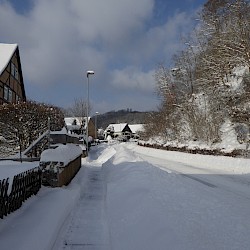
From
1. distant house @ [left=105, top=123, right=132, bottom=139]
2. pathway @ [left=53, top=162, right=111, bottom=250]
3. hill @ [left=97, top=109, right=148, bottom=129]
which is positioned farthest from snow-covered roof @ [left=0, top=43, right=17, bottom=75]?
hill @ [left=97, top=109, right=148, bottom=129]

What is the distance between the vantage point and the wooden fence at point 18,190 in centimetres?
684

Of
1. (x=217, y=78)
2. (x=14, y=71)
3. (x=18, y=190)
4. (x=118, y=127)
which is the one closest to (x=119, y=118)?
(x=118, y=127)

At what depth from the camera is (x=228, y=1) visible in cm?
2791

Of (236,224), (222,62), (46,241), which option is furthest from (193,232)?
(222,62)

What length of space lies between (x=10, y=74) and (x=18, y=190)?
31.4 meters

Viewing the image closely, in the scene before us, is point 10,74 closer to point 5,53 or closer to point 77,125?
point 5,53

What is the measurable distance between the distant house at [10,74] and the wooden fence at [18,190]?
2467 centimetres

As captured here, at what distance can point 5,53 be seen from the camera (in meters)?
36.9

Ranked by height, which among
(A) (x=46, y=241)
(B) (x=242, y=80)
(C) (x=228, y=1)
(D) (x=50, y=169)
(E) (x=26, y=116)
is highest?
(C) (x=228, y=1)

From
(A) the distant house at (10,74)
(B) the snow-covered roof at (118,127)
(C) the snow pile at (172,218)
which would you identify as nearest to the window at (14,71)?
(A) the distant house at (10,74)

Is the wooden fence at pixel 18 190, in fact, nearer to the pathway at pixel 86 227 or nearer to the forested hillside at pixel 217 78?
the pathway at pixel 86 227

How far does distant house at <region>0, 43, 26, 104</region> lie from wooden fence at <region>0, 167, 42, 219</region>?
24665 mm

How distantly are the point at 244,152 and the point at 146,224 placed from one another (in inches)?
665

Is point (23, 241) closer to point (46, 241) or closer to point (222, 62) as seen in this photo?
point (46, 241)
